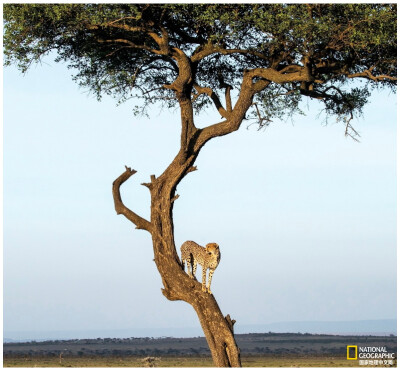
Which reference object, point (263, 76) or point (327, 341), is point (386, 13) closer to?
point (263, 76)

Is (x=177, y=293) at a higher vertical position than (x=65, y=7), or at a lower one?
lower

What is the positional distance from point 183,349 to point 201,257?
43.6 meters

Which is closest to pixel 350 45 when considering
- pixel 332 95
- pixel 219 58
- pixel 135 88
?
pixel 332 95

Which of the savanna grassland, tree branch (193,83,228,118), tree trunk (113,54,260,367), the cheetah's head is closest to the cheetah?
the cheetah's head

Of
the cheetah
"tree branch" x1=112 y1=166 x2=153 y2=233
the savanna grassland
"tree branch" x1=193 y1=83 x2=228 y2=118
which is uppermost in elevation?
"tree branch" x1=193 y1=83 x2=228 y2=118

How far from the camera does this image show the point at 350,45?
2391 cm

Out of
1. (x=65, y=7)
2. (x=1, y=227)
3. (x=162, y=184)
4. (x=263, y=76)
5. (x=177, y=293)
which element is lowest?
(x=177, y=293)

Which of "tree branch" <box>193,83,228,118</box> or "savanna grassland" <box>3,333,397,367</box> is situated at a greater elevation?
"tree branch" <box>193,83,228,118</box>

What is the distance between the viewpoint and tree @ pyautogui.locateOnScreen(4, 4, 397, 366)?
22875 millimetres

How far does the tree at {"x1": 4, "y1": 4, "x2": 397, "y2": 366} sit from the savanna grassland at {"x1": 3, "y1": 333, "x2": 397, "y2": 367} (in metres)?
23.3

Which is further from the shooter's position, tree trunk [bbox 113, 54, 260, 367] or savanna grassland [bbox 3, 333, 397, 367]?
savanna grassland [bbox 3, 333, 397, 367]

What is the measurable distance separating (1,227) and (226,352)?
23.0 feet

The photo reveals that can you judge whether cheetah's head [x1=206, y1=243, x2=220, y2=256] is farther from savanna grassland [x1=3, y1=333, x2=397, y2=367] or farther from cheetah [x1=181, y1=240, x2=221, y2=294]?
savanna grassland [x1=3, y1=333, x2=397, y2=367]

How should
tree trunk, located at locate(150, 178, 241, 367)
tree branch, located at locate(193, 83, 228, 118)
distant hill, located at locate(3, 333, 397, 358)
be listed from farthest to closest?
distant hill, located at locate(3, 333, 397, 358) < tree branch, located at locate(193, 83, 228, 118) < tree trunk, located at locate(150, 178, 241, 367)
